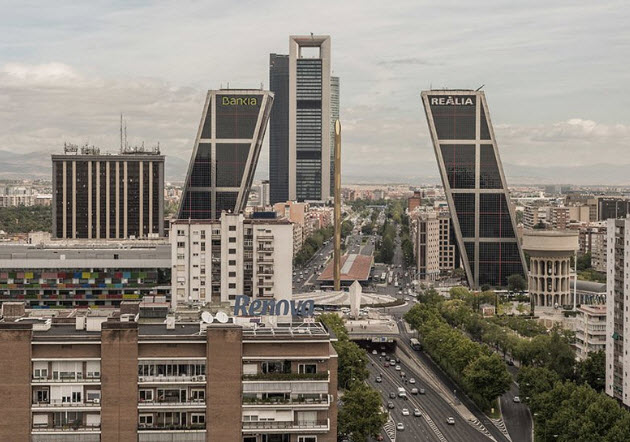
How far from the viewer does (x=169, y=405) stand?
33.6 m

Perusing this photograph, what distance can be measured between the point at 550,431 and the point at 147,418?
74.4 ft

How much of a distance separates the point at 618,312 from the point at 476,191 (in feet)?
196

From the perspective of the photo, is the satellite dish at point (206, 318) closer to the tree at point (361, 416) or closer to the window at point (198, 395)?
the window at point (198, 395)

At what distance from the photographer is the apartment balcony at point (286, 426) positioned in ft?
111

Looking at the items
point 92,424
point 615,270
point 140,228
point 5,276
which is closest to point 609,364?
point 615,270

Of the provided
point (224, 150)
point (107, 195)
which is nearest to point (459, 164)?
point (224, 150)

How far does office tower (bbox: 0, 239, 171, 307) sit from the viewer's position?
232 feet

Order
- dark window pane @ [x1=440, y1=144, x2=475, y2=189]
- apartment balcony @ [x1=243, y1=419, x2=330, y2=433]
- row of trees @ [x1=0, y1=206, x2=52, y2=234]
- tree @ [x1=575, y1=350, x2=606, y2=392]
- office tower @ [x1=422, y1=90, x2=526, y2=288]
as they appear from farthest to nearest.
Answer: row of trees @ [x1=0, y1=206, x2=52, y2=234], dark window pane @ [x1=440, y1=144, x2=475, y2=189], office tower @ [x1=422, y1=90, x2=526, y2=288], tree @ [x1=575, y1=350, x2=606, y2=392], apartment balcony @ [x1=243, y1=419, x2=330, y2=433]

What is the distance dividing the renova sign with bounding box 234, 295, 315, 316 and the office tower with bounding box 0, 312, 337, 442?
8.85m

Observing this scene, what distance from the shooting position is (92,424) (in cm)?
3341

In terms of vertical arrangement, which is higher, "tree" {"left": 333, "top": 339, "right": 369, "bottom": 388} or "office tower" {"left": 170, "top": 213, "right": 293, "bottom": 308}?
"office tower" {"left": 170, "top": 213, "right": 293, "bottom": 308}

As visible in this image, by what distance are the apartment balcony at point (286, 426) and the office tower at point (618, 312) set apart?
89.6 feet

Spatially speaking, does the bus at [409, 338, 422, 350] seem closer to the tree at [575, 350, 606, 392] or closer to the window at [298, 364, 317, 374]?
the tree at [575, 350, 606, 392]

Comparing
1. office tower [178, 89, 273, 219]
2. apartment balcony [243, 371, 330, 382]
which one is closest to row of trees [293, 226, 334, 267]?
office tower [178, 89, 273, 219]
